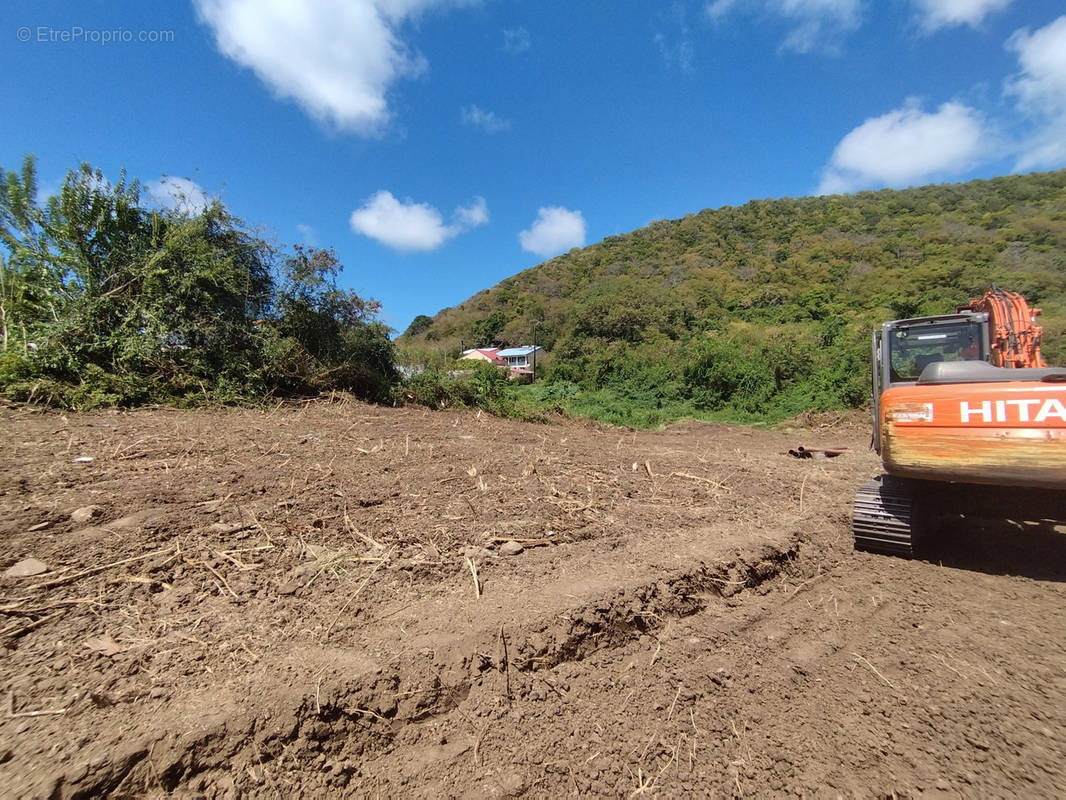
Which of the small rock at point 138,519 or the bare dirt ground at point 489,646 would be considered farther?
the small rock at point 138,519

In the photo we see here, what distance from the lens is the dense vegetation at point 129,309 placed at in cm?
738

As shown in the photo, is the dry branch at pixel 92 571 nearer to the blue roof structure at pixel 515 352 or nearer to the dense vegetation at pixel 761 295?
the dense vegetation at pixel 761 295

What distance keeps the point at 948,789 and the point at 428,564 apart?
2.53 meters

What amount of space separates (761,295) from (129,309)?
129ft

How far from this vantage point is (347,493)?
4.04 m

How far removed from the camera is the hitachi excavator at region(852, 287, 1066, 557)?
2832mm

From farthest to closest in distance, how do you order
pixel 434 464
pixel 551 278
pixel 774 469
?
1. pixel 551 278
2. pixel 774 469
3. pixel 434 464

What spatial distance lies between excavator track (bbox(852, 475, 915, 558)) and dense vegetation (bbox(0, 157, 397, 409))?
367 inches

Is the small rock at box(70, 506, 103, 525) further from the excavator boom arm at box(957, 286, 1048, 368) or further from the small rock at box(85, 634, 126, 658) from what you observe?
the excavator boom arm at box(957, 286, 1048, 368)

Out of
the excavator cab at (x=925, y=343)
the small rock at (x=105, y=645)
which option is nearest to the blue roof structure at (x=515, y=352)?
the excavator cab at (x=925, y=343)

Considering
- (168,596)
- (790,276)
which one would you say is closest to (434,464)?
(168,596)

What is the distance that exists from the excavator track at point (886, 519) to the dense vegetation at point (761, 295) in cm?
1189

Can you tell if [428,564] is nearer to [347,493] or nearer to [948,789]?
[347,493]

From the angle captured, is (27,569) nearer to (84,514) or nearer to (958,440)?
(84,514)
